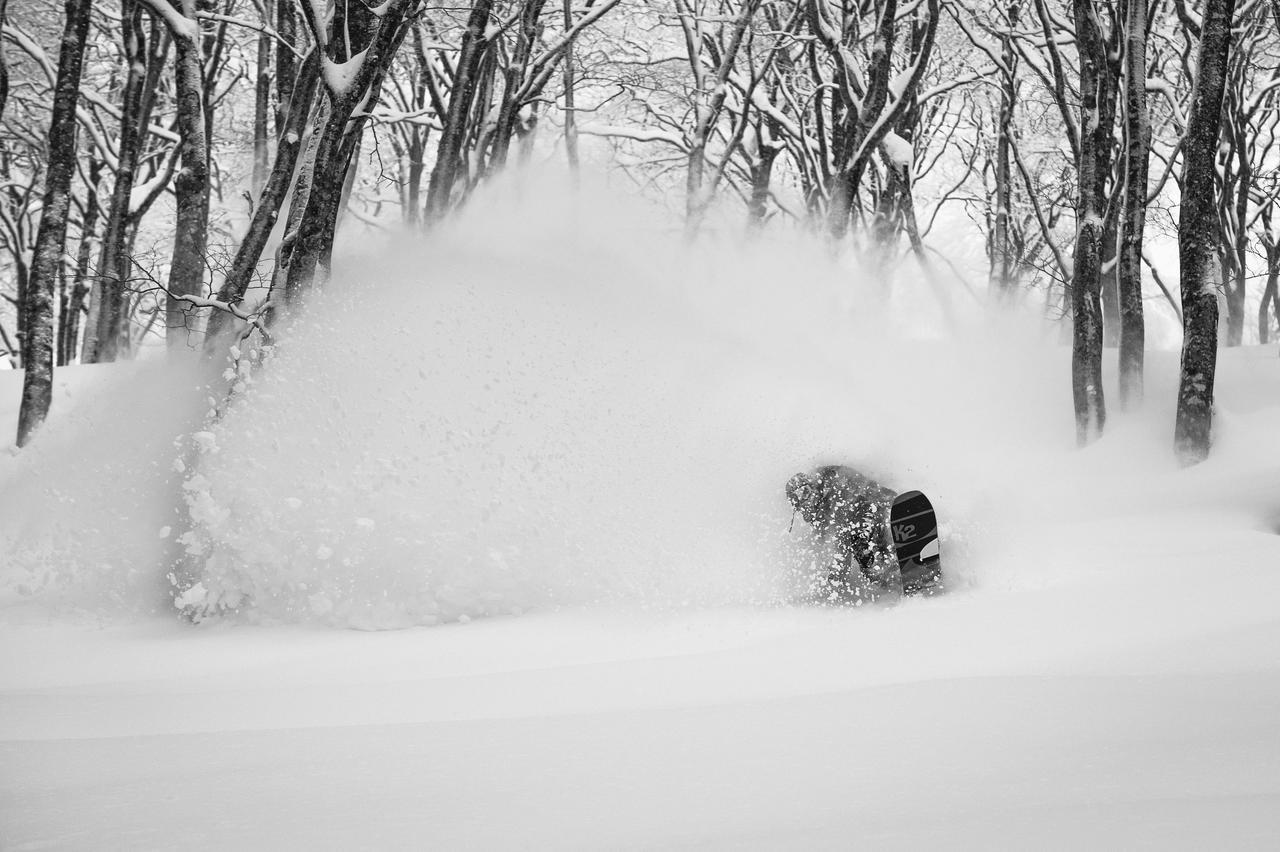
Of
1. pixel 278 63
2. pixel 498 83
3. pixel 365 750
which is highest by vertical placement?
pixel 498 83

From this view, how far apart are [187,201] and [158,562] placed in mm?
4598

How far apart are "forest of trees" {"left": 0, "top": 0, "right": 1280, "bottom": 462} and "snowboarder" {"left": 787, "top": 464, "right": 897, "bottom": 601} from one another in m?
3.22

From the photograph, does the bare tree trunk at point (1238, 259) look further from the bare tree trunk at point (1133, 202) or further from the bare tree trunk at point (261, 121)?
the bare tree trunk at point (261, 121)

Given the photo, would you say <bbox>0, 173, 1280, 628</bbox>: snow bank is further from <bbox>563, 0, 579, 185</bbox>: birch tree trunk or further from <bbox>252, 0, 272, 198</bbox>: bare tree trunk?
<bbox>563, 0, 579, 185</bbox>: birch tree trunk

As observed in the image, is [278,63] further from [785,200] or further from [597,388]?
[785,200]

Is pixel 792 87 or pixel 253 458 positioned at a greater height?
pixel 792 87

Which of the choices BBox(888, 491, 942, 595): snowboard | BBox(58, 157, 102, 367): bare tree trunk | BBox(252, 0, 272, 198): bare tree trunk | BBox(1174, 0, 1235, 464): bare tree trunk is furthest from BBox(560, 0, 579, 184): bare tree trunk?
BBox(888, 491, 942, 595): snowboard

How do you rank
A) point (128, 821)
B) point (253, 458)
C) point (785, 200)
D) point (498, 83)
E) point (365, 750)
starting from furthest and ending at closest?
point (785, 200) → point (498, 83) → point (253, 458) → point (365, 750) → point (128, 821)

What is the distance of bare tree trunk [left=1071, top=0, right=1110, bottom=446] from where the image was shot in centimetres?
800

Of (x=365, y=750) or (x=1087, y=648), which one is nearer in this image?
(x=365, y=750)

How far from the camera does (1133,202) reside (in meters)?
8.05

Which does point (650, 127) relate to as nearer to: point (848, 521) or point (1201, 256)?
point (1201, 256)

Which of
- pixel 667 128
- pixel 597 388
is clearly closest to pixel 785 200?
pixel 667 128

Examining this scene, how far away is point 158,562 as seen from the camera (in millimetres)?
5508
